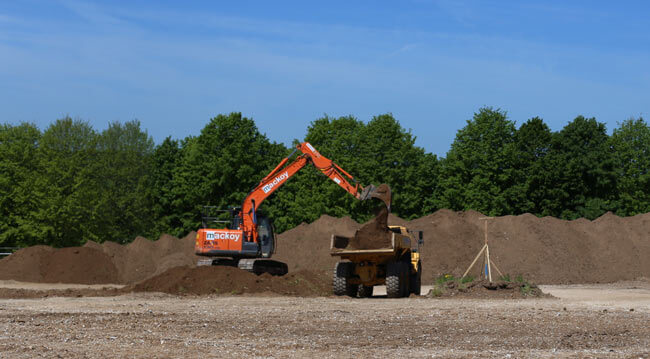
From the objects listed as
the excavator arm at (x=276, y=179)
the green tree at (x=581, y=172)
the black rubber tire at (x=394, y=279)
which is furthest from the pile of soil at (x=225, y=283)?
the green tree at (x=581, y=172)

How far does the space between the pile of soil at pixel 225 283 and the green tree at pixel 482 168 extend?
32052mm

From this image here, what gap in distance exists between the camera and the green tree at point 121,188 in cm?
6312

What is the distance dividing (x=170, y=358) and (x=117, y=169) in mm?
57372

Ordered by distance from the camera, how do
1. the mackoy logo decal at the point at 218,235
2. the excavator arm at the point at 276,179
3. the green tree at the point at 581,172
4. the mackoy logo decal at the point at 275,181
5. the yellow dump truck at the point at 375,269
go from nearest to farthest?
the yellow dump truck at the point at 375,269 < the mackoy logo decal at the point at 218,235 < the excavator arm at the point at 276,179 < the mackoy logo decal at the point at 275,181 < the green tree at the point at 581,172

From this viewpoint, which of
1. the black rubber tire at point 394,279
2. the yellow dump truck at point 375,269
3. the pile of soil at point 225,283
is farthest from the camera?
the pile of soil at point 225,283

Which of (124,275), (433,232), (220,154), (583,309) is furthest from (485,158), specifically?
(583,309)

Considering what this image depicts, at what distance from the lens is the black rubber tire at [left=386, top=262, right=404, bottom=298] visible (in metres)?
25.2

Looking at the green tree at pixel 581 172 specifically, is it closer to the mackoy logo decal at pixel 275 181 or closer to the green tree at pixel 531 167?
the green tree at pixel 531 167

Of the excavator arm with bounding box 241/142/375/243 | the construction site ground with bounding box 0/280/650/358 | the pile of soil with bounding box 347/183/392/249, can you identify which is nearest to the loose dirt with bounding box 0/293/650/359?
the construction site ground with bounding box 0/280/650/358

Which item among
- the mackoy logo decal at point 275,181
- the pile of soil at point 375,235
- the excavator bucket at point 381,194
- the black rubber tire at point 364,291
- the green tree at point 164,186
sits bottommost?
the black rubber tire at point 364,291

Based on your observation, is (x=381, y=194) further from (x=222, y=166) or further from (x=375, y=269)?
(x=222, y=166)

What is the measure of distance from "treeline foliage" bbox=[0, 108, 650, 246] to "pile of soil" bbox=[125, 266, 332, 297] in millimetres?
29115

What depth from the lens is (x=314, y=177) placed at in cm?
6269

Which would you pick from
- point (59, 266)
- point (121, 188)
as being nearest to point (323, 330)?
point (59, 266)
